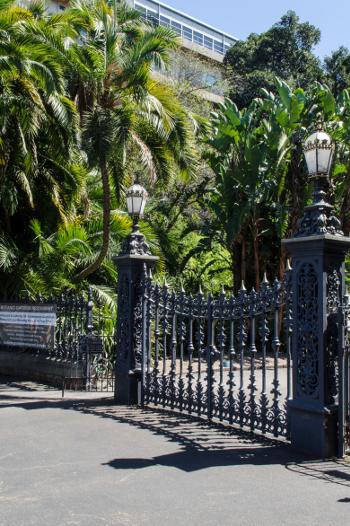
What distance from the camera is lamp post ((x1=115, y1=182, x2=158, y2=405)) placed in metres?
10.8

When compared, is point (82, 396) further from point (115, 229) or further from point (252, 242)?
point (252, 242)

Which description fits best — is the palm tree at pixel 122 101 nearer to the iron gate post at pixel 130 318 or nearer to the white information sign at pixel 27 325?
the white information sign at pixel 27 325

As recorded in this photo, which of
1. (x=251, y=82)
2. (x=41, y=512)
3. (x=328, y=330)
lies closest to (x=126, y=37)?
(x=328, y=330)

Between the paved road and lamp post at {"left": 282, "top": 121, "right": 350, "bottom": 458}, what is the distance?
Result: 1.36 feet

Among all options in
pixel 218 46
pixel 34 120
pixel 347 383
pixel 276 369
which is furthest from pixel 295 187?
pixel 218 46

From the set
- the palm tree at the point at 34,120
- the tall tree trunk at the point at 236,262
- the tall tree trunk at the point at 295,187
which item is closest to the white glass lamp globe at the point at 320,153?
the palm tree at the point at 34,120

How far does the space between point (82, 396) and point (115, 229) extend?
6356 mm

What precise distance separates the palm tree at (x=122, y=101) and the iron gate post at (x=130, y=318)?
14.3 feet

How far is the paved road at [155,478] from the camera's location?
515cm

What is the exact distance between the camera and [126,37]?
16.1 meters

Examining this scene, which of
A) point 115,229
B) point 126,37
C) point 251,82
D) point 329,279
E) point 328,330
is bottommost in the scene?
point 328,330

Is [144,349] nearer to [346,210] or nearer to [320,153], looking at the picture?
[320,153]

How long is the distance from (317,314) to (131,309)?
4.37 meters

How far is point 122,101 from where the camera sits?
1585 cm
